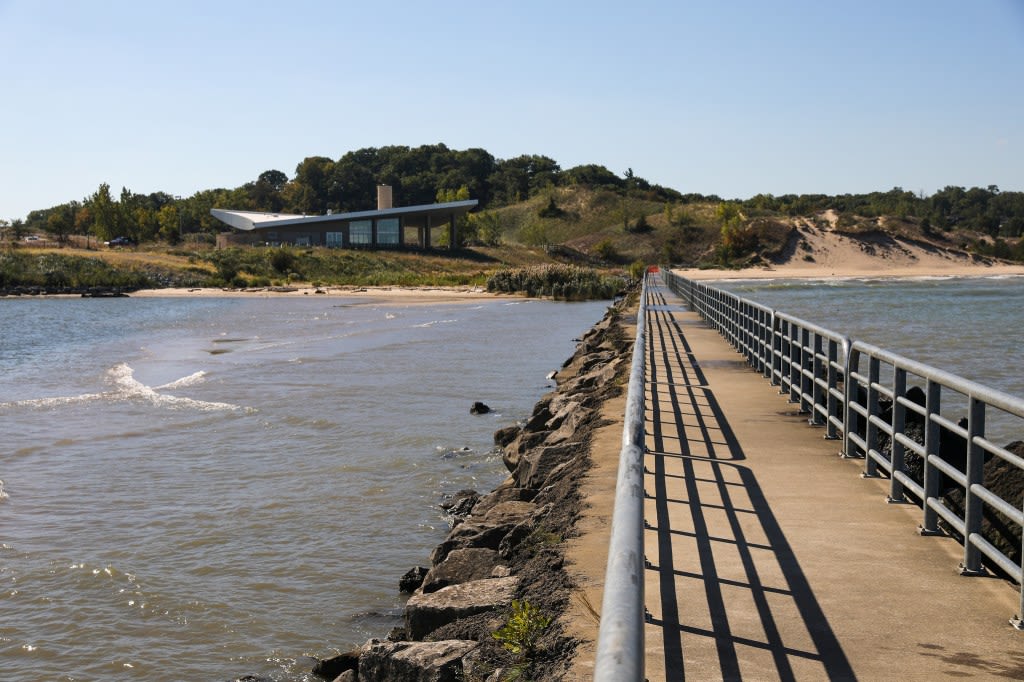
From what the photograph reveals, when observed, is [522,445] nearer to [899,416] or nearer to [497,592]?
[899,416]

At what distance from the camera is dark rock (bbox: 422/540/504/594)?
7441 millimetres

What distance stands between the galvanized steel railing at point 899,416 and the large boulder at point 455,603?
2671 mm

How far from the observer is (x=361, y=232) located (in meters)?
106

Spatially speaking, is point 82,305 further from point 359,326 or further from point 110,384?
point 110,384

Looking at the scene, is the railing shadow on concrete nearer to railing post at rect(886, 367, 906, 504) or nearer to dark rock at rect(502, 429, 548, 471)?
railing post at rect(886, 367, 906, 504)

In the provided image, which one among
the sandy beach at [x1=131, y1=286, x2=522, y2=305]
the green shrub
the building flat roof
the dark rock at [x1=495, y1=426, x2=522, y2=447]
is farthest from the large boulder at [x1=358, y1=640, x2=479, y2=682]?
the building flat roof

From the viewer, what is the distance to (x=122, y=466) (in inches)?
563

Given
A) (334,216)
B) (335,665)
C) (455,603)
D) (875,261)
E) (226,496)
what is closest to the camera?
(455,603)

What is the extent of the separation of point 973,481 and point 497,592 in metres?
2.83

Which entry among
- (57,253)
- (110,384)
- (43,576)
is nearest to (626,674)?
(43,576)

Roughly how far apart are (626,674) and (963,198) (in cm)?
21290

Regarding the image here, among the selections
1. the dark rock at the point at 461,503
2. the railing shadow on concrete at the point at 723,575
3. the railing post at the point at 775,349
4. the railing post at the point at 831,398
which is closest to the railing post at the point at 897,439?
the railing shadow on concrete at the point at 723,575

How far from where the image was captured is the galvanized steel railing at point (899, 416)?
5.45 meters

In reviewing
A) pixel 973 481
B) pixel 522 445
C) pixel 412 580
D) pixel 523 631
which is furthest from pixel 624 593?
pixel 522 445
